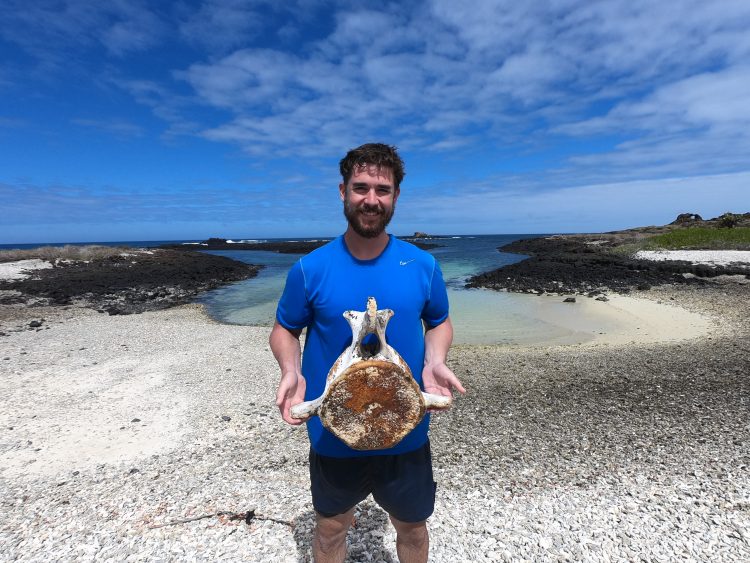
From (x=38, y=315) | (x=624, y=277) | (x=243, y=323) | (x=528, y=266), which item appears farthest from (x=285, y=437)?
(x=528, y=266)

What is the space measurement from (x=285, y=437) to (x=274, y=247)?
10190 cm

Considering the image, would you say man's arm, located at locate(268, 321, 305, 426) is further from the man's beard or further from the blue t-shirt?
the man's beard

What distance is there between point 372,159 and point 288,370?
152 cm

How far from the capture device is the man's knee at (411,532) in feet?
10.1

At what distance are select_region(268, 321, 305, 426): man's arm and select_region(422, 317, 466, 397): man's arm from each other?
87cm

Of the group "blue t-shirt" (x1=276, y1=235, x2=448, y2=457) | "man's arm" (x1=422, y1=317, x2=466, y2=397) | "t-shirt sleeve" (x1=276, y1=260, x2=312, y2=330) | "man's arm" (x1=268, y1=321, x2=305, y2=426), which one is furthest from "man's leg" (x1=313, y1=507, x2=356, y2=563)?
"t-shirt sleeve" (x1=276, y1=260, x2=312, y2=330)

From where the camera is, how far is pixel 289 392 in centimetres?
264

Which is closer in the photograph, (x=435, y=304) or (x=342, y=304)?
(x=342, y=304)

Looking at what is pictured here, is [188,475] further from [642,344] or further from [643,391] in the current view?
[642,344]

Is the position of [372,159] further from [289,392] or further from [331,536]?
[331,536]

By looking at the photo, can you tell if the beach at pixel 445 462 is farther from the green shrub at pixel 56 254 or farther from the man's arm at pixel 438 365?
the green shrub at pixel 56 254

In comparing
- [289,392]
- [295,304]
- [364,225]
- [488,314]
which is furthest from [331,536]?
[488,314]

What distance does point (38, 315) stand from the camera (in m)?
18.5

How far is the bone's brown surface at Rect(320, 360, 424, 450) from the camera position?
2221 mm
